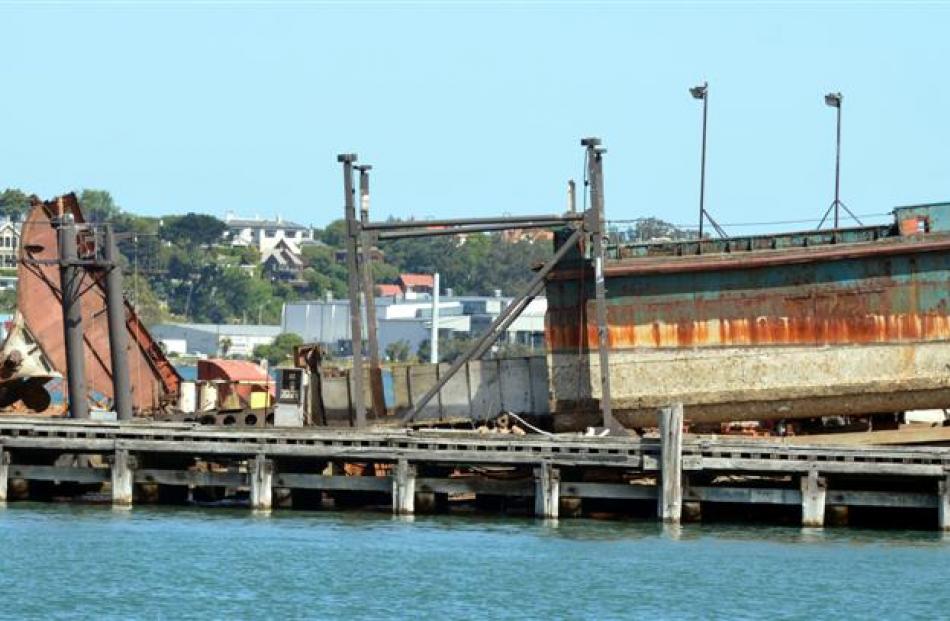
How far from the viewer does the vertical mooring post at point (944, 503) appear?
49375 mm

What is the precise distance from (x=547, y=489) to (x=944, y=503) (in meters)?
8.09

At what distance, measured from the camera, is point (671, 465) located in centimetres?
5006

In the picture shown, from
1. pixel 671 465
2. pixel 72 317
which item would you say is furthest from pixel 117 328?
pixel 671 465

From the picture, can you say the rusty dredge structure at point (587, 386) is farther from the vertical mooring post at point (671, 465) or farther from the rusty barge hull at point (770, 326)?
the vertical mooring post at point (671, 465)

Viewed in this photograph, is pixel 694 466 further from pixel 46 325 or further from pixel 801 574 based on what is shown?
pixel 46 325

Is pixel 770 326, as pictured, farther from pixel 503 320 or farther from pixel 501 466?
pixel 501 466

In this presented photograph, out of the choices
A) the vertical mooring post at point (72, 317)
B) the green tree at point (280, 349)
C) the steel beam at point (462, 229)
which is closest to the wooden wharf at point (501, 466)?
the vertical mooring post at point (72, 317)

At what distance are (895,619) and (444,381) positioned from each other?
1604 cm

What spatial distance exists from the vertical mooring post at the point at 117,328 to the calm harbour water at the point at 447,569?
476 centimetres

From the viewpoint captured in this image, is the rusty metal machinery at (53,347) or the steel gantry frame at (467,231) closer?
the steel gantry frame at (467,231)

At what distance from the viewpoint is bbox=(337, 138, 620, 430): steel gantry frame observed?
55125 mm

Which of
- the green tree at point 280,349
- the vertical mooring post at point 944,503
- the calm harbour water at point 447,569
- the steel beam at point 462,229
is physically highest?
the green tree at point 280,349

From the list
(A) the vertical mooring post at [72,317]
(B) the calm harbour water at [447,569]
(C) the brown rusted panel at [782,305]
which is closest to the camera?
(B) the calm harbour water at [447,569]

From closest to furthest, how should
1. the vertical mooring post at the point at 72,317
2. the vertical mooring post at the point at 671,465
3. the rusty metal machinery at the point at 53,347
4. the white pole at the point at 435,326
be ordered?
1. the vertical mooring post at the point at 671,465
2. the vertical mooring post at the point at 72,317
3. the rusty metal machinery at the point at 53,347
4. the white pole at the point at 435,326
